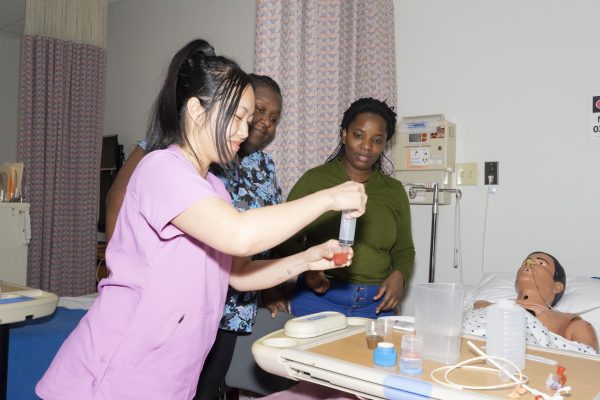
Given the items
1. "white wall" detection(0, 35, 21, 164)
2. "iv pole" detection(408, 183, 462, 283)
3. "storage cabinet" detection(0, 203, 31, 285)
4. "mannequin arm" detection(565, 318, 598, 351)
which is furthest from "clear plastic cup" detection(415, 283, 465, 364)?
"white wall" detection(0, 35, 21, 164)

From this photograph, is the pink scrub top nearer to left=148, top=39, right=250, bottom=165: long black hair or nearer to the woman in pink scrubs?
the woman in pink scrubs

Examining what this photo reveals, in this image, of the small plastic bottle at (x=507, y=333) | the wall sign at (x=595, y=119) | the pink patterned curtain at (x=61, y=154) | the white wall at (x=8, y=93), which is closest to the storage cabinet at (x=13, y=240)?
the pink patterned curtain at (x=61, y=154)

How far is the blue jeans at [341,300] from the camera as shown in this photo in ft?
7.13

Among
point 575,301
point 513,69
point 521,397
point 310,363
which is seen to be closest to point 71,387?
point 310,363

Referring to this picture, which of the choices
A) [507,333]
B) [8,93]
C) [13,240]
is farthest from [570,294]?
[8,93]

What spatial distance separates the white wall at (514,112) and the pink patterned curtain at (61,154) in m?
2.50

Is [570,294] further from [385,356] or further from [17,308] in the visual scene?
[17,308]

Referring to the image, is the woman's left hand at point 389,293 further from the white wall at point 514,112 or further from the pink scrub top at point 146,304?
the pink scrub top at point 146,304

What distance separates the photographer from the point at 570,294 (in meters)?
2.37

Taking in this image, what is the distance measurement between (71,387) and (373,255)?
142 cm

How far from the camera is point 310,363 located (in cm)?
119

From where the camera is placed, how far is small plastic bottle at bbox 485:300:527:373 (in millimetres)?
1226

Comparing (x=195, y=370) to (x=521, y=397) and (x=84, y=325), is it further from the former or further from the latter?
(x=521, y=397)

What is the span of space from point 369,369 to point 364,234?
1.19 m
